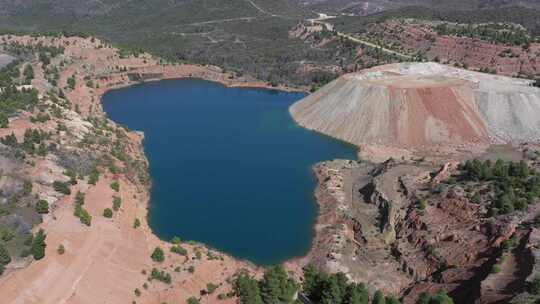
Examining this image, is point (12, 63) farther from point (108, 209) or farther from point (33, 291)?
point (33, 291)

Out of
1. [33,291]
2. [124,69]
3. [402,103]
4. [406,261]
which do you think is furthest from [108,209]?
[124,69]

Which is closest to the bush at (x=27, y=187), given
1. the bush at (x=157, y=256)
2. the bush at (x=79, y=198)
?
the bush at (x=79, y=198)

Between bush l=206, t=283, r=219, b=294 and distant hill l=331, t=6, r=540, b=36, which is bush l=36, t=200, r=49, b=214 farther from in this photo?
distant hill l=331, t=6, r=540, b=36

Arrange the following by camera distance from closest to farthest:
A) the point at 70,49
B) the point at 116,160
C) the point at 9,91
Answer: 1. the point at 116,160
2. the point at 9,91
3. the point at 70,49

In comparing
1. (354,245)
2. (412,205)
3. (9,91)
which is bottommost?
(354,245)

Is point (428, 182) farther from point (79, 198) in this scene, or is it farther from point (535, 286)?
point (79, 198)

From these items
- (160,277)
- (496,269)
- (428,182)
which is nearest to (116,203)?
(160,277)

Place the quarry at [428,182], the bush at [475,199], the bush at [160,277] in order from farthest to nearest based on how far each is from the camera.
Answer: the bush at [475,199]
the bush at [160,277]
the quarry at [428,182]

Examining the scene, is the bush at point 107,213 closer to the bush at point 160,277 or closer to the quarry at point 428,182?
the bush at point 160,277
